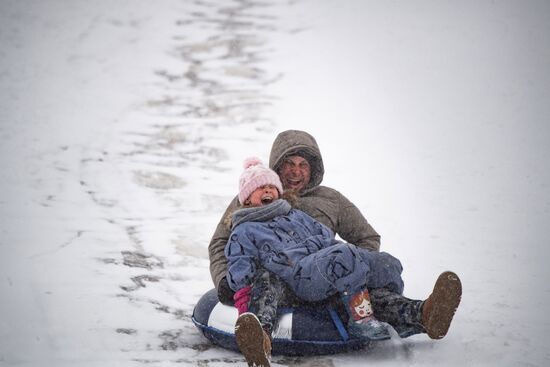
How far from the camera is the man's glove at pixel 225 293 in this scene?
320 centimetres

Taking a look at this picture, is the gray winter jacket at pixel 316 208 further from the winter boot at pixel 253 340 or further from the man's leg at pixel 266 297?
the winter boot at pixel 253 340

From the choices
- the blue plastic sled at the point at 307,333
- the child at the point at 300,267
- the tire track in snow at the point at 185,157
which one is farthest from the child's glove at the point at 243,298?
the tire track in snow at the point at 185,157

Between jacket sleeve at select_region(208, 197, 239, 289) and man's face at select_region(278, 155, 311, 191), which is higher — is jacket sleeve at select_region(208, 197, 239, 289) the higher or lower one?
the lower one

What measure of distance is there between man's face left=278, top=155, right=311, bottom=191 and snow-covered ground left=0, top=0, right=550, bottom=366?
1113 millimetres

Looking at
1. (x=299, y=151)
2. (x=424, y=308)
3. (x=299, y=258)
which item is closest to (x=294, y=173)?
(x=299, y=151)

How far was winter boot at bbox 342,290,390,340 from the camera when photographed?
2.90 metres

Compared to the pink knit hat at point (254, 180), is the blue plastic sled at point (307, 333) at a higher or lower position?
lower

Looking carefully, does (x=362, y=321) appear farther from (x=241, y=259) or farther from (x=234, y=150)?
(x=234, y=150)

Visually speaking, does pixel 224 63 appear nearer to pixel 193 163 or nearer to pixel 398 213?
pixel 193 163

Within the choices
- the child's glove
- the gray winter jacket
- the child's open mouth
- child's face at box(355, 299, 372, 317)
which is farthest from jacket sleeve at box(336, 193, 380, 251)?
the child's glove

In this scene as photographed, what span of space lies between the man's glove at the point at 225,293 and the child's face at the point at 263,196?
0.50 m

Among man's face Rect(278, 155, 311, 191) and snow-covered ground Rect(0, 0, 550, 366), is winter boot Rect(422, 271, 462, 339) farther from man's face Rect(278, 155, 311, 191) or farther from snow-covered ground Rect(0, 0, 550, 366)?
man's face Rect(278, 155, 311, 191)

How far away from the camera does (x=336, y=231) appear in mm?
3834

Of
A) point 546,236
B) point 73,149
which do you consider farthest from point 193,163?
point 546,236
